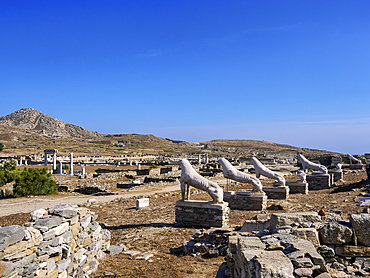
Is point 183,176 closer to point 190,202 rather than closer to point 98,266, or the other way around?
point 190,202

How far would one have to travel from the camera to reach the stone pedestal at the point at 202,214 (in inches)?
382

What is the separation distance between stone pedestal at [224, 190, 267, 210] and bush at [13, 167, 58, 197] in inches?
545

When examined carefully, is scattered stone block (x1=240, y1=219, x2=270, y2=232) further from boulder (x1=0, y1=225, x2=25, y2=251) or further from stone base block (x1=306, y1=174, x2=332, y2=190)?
stone base block (x1=306, y1=174, x2=332, y2=190)

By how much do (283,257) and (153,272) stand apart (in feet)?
11.9

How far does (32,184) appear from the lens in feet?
63.9

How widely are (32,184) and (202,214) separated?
1481 centimetres

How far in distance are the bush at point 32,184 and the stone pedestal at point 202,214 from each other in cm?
1379

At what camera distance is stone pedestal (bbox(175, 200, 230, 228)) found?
970 centimetres

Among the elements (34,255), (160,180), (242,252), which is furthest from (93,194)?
(242,252)

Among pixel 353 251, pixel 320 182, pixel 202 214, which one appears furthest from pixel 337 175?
pixel 353 251

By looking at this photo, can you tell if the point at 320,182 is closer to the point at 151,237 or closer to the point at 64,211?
the point at 151,237

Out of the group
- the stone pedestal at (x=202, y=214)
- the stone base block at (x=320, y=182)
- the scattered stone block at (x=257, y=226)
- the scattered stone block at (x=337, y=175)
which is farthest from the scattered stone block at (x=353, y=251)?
the scattered stone block at (x=337, y=175)

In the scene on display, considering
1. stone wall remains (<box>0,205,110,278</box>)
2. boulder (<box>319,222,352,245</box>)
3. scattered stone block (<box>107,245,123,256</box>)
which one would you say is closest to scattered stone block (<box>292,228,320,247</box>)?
boulder (<box>319,222,352,245</box>)

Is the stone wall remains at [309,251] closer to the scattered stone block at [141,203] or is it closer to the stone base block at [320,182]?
the scattered stone block at [141,203]
